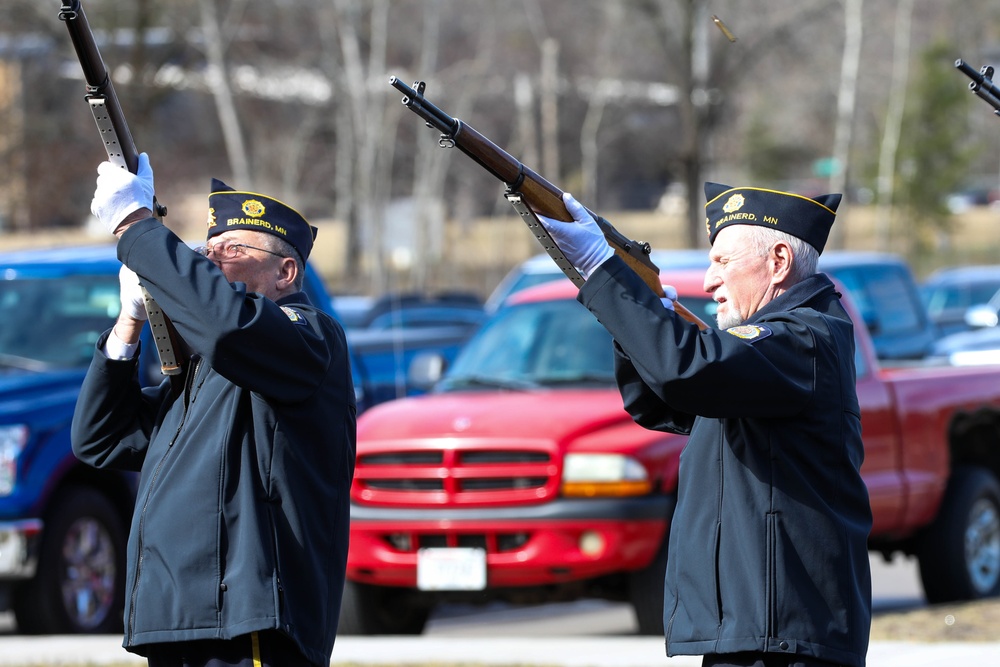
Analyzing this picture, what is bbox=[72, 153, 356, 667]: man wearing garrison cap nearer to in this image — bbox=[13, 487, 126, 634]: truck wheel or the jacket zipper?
the jacket zipper

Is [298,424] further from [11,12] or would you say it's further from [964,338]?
[11,12]

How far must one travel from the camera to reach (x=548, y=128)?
3997 cm

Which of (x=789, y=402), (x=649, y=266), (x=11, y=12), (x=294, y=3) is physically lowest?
(x=789, y=402)

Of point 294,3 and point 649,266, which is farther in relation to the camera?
point 294,3

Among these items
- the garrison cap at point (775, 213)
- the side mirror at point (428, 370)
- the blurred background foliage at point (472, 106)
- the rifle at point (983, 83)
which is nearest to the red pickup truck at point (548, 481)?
the side mirror at point (428, 370)

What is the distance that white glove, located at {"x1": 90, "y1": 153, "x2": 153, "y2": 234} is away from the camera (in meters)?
3.88

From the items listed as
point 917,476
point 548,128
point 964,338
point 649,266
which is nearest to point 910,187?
point 548,128

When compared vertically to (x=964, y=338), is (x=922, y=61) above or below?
above

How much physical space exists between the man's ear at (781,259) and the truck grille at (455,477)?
4.00 metres

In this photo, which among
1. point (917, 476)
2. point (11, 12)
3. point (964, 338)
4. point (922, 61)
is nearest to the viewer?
point (917, 476)

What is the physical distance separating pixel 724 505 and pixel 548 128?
120 ft

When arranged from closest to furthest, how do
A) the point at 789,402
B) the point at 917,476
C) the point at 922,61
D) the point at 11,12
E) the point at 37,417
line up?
the point at 789,402 < the point at 37,417 < the point at 917,476 < the point at 11,12 < the point at 922,61

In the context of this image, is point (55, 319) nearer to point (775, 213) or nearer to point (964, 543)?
point (964, 543)

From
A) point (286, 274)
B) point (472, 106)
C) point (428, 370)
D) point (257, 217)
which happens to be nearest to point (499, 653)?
point (428, 370)
